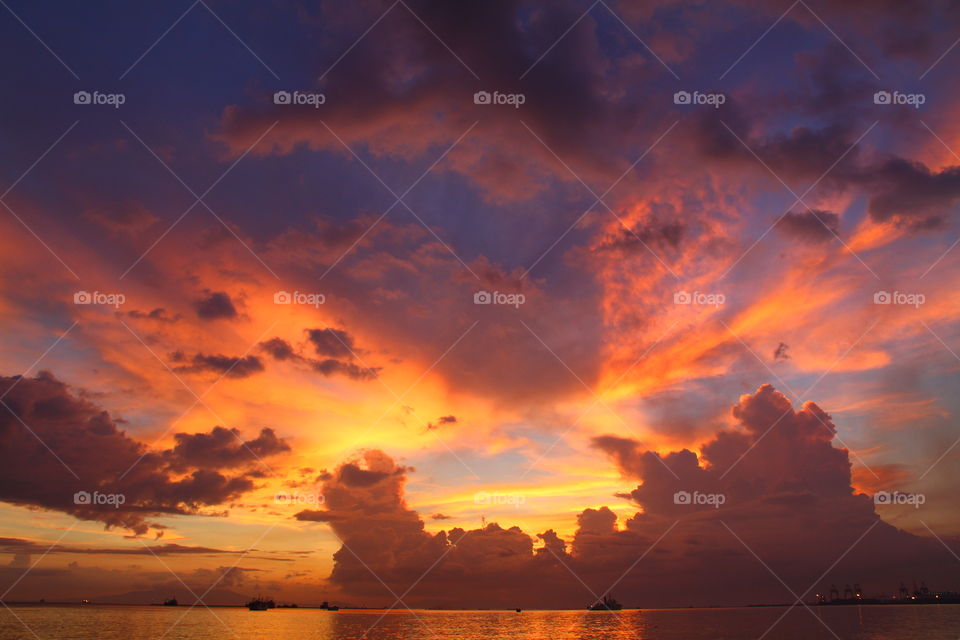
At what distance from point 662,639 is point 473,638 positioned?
134 ft

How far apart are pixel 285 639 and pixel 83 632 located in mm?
46142

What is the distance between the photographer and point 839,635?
5571 inches

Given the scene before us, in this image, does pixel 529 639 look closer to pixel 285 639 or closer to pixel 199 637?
pixel 285 639

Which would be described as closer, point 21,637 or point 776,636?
point 21,637

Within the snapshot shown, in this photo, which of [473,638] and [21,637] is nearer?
[21,637]

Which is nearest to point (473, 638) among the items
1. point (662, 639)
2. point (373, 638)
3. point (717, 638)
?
point (373, 638)

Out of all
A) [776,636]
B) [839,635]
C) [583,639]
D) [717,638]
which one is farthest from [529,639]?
[839,635]

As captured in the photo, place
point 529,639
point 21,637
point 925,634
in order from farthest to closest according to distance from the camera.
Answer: point 529,639 → point 925,634 → point 21,637

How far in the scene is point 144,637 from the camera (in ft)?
456

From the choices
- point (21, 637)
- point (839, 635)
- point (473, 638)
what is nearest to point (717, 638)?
point (839, 635)

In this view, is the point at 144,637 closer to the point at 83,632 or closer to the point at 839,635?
the point at 83,632

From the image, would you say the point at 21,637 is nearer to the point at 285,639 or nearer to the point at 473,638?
the point at 285,639

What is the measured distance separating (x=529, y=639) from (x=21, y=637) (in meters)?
96.5

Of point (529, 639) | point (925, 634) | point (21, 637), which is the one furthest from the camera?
point (529, 639)
